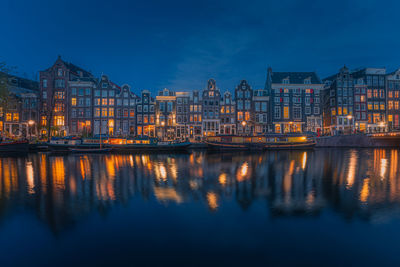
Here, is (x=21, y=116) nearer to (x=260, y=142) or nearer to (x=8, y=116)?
(x=8, y=116)

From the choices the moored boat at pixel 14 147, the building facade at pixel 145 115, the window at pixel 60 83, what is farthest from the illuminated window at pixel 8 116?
the building facade at pixel 145 115

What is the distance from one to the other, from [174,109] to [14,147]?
116 ft

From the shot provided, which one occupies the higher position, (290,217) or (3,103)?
(3,103)

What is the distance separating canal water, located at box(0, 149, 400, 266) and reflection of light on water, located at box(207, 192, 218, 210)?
55mm

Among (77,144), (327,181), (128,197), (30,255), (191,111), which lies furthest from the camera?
(191,111)

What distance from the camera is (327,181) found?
17.8 m

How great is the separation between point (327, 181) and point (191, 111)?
4839cm

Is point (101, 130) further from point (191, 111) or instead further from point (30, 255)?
point (30, 255)

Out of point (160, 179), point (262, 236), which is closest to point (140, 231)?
point (262, 236)

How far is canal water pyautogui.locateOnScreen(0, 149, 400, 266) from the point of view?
291 inches

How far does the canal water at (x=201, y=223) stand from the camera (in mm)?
7398

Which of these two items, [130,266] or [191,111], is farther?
[191,111]

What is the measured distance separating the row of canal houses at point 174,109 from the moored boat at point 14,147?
1790 centimetres

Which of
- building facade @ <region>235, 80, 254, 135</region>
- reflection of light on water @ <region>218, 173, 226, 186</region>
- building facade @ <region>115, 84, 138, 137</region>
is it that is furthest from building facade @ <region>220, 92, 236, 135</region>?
reflection of light on water @ <region>218, 173, 226, 186</region>
